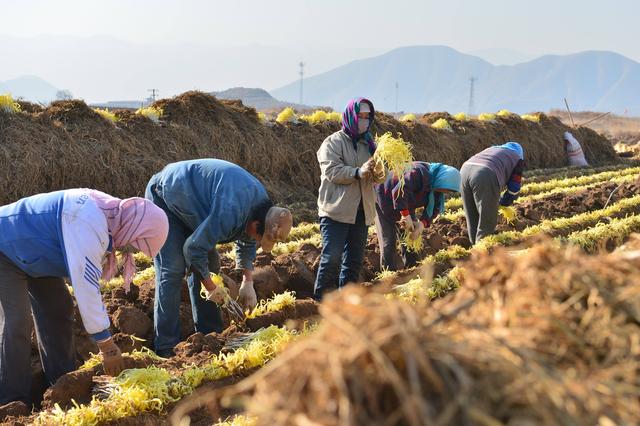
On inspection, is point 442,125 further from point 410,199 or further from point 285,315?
point 285,315

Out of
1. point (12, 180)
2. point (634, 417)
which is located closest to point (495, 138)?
point (12, 180)

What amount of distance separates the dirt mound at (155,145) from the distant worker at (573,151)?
7497mm

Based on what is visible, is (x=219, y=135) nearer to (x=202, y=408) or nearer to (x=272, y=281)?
(x=272, y=281)

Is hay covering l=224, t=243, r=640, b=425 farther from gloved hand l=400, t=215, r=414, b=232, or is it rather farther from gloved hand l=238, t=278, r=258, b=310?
gloved hand l=400, t=215, r=414, b=232

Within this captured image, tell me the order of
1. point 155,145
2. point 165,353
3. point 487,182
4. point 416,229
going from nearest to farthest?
1. point 165,353
2. point 416,229
3. point 487,182
4. point 155,145

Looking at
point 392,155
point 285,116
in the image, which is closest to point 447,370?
point 392,155

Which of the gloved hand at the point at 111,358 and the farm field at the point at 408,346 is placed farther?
the gloved hand at the point at 111,358

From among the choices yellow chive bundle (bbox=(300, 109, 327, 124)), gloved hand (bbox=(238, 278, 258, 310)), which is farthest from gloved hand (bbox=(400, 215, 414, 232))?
yellow chive bundle (bbox=(300, 109, 327, 124))

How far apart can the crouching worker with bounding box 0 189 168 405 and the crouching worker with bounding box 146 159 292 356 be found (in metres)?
0.50

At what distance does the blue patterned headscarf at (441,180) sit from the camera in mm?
7199

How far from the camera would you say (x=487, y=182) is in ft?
25.3

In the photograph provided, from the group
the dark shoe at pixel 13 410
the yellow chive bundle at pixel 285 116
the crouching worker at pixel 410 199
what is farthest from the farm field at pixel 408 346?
the yellow chive bundle at pixel 285 116

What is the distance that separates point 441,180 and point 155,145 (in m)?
8.29

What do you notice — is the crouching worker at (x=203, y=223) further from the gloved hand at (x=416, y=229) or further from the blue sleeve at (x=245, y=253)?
the gloved hand at (x=416, y=229)
